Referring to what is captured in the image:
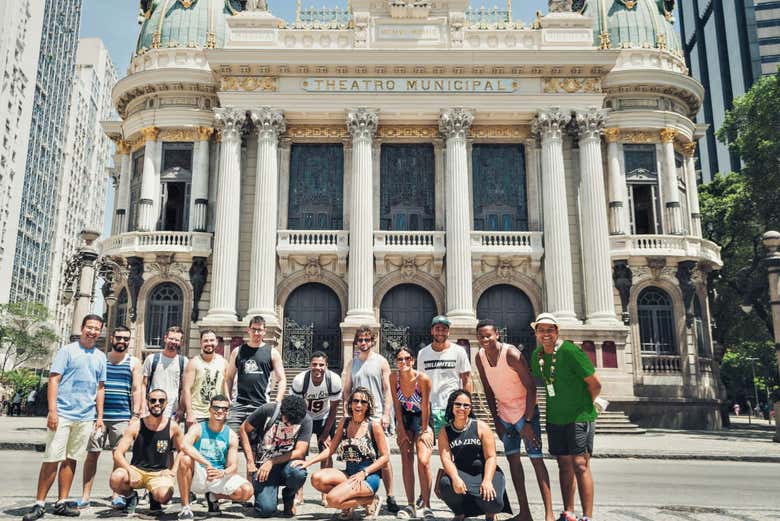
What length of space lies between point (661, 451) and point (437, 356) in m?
10.2

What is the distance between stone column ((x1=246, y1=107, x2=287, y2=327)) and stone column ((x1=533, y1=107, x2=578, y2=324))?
444 inches

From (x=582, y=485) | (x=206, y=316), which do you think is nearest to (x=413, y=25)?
(x=206, y=316)

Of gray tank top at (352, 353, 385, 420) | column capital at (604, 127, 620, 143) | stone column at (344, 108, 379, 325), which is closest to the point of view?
gray tank top at (352, 353, 385, 420)

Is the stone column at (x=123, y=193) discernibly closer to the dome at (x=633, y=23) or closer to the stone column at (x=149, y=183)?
the stone column at (x=149, y=183)

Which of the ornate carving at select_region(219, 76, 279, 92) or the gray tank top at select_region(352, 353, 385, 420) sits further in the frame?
the ornate carving at select_region(219, 76, 279, 92)

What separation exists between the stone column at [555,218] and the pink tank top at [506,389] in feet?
60.9

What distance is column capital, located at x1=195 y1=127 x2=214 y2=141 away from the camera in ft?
94.0

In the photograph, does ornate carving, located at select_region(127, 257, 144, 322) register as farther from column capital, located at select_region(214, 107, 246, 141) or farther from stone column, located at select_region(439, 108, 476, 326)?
stone column, located at select_region(439, 108, 476, 326)

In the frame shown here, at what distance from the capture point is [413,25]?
28391mm

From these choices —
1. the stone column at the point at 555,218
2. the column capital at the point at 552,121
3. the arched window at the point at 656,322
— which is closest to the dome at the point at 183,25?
the column capital at the point at 552,121

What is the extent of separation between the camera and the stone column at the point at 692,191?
97.9 ft

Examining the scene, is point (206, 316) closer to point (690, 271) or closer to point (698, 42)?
point (690, 271)

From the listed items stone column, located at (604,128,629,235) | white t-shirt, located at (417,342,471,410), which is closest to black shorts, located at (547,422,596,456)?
white t-shirt, located at (417,342,471,410)

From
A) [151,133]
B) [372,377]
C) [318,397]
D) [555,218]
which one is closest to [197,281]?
[151,133]
